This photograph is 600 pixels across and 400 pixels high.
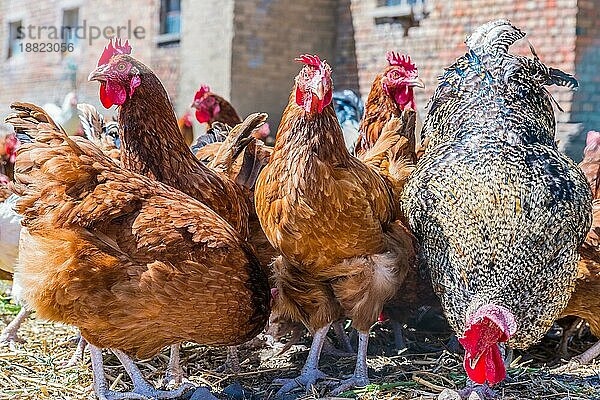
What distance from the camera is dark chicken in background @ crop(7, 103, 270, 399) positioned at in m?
3.02

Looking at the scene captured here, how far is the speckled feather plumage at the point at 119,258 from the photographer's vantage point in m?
3.02

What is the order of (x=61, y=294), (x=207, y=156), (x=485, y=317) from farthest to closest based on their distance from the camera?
(x=207, y=156), (x=61, y=294), (x=485, y=317)

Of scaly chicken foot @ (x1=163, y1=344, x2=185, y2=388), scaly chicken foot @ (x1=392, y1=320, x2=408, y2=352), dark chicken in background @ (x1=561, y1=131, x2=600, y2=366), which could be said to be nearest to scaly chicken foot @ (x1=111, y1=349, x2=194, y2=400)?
scaly chicken foot @ (x1=163, y1=344, x2=185, y2=388)

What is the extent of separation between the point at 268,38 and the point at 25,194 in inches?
271

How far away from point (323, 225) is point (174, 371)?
115 centimetres

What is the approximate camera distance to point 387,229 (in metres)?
3.67

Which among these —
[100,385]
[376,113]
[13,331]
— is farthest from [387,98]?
[13,331]

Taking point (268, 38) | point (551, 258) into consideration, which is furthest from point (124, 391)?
point (268, 38)

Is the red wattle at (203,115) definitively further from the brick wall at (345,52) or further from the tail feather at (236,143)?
the brick wall at (345,52)

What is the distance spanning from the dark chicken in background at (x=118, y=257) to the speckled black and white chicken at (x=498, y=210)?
936mm

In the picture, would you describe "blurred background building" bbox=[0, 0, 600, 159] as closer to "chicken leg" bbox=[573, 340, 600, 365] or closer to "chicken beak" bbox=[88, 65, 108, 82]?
"chicken leg" bbox=[573, 340, 600, 365]

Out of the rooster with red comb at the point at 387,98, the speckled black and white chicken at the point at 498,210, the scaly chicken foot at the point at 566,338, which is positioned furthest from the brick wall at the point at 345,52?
the speckled black and white chicken at the point at 498,210

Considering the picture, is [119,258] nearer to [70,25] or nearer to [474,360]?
[474,360]

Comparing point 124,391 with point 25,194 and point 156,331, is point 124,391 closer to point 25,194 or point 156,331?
point 156,331
